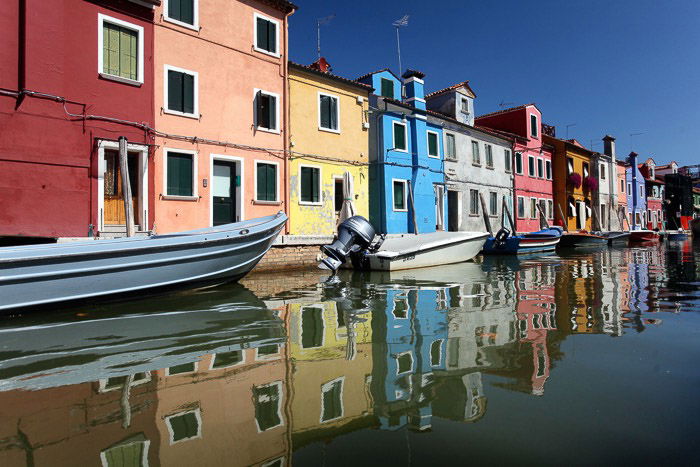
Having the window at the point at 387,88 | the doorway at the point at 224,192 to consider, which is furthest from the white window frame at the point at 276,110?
the window at the point at 387,88

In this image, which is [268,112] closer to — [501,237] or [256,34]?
[256,34]

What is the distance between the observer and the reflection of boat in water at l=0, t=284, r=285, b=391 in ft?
12.5

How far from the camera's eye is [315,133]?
53.3ft

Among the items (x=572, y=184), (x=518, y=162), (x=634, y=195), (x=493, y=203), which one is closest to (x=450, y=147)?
(x=493, y=203)

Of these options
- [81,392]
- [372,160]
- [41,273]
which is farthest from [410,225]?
[81,392]

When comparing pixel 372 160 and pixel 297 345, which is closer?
pixel 297 345

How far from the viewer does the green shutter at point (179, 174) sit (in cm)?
1237

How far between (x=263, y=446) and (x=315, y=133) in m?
14.7

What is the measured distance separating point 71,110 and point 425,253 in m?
10.2

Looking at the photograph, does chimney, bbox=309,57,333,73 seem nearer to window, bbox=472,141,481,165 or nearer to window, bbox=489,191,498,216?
window, bbox=472,141,481,165

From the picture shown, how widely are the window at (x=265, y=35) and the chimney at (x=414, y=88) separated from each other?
294 inches

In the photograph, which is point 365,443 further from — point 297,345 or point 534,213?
point 534,213

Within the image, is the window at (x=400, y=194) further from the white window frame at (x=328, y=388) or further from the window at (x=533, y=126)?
the white window frame at (x=328, y=388)

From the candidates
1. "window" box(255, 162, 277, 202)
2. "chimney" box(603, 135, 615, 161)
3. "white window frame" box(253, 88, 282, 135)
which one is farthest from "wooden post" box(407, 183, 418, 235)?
"chimney" box(603, 135, 615, 161)
